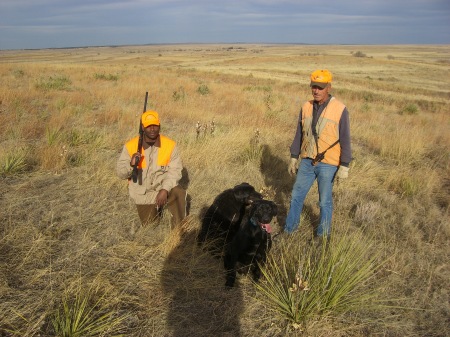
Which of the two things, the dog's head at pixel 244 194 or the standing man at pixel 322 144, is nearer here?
the standing man at pixel 322 144

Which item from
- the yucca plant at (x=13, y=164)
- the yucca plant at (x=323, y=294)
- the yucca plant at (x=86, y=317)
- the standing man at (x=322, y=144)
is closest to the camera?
the yucca plant at (x=86, y=317)

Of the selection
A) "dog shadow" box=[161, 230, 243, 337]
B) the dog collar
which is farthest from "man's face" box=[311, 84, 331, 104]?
"dog shadow" box=[161, 230, 243, 337]

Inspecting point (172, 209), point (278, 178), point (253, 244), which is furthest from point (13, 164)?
point (278, 178)

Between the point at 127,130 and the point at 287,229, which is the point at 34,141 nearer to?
the point at 127,130

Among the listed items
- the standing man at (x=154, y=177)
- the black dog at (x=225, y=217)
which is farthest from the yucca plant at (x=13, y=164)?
the black dog at (x=225, y=217)

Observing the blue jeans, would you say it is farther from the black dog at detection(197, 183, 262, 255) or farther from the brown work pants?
the brown work pants

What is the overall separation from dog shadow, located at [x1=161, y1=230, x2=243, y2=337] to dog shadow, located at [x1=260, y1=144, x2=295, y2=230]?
5.03ft

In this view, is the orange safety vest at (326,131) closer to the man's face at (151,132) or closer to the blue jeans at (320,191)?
the blue jeans at (320,191)

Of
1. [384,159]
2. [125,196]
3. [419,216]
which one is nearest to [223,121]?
[384,159]

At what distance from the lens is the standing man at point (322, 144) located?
10.6 feet

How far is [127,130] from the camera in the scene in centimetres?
730

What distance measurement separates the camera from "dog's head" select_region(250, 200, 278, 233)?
2725 millimetres

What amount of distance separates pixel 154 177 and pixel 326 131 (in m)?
1.97

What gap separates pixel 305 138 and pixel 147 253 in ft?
6.87
